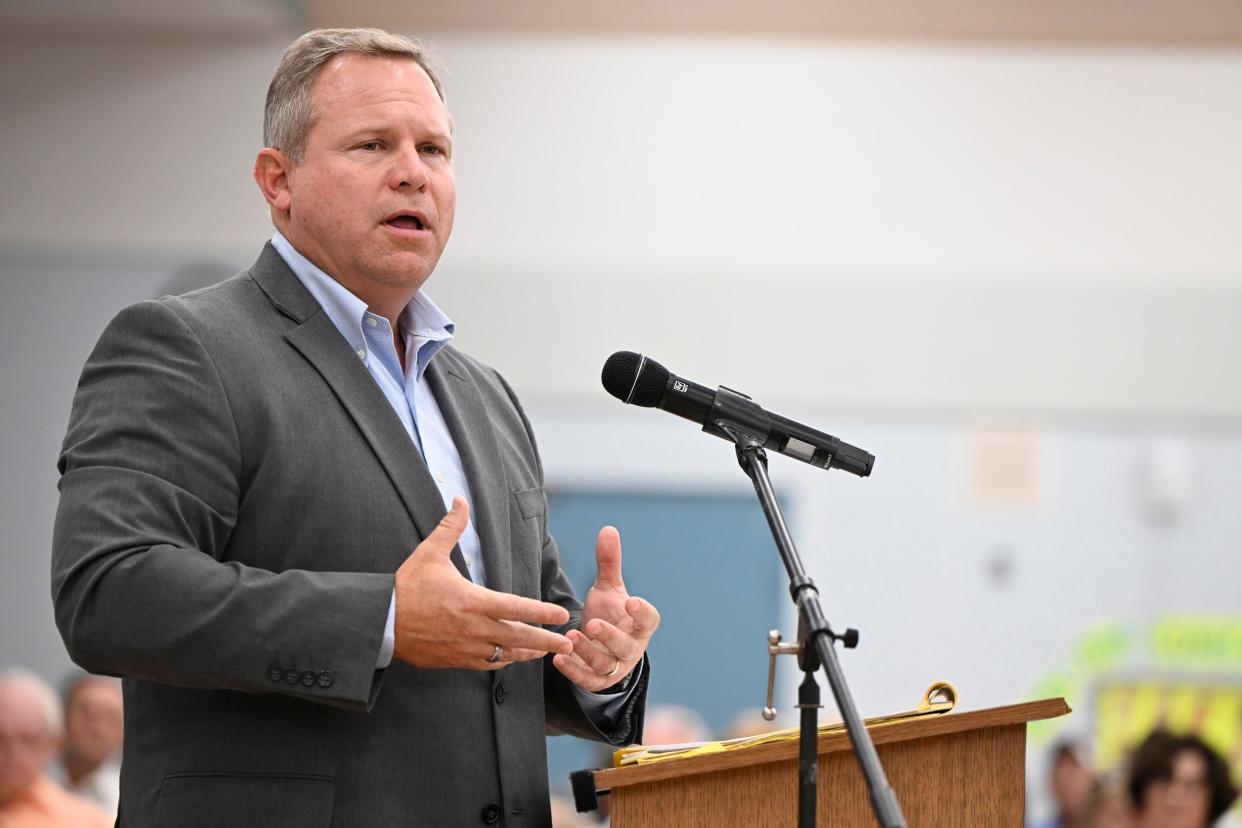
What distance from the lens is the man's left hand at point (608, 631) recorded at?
59.4 inches

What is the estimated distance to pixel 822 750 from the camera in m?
1.37

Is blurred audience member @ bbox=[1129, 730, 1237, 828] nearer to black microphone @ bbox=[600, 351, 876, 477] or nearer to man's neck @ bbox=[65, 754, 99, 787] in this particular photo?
black microphone @ bbox=[600, 351, 876, 477]

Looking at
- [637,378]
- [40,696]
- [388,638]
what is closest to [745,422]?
[637,378]

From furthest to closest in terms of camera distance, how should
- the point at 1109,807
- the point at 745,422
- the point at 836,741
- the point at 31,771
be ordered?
the point at 1109,807, the point at 31,771, the point at 745,422, the point at 836,741

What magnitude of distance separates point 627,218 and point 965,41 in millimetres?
1422

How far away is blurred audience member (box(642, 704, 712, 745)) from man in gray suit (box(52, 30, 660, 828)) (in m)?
2.83

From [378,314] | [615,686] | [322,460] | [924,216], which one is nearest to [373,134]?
[378,314]

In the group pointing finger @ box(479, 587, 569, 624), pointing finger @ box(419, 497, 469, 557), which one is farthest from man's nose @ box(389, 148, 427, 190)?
pointing finger @ box(479, 587, 569, 624)

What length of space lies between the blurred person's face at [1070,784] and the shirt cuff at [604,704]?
3.17m

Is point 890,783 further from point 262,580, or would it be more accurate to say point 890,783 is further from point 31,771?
point 31,771

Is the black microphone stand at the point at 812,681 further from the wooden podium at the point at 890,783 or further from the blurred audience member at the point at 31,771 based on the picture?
the blurred audience member at the point at 31,771

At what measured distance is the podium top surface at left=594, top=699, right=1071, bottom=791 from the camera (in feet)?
4.45

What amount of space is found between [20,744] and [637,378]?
10.8 feet

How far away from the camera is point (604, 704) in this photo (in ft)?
5.65
